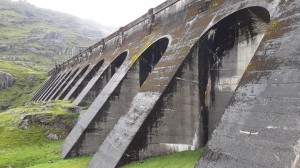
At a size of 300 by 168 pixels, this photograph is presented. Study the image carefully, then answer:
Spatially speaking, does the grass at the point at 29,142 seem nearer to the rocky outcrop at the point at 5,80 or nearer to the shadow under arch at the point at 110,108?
the shadow under arch at the point at 110,108

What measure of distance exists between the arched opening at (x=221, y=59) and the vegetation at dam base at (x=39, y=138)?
231 centimetres

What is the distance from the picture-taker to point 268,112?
7.43 meters

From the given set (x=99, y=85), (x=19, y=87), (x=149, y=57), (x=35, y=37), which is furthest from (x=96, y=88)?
(x=35, y=37)

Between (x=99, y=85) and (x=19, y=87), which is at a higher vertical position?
(x=19, y=87)

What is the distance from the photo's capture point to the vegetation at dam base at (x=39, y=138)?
17.4 metres

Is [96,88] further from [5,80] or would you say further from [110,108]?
[5,80]

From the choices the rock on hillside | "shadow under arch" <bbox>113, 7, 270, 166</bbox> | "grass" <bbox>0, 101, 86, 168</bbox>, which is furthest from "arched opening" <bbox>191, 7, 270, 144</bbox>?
the rock on hillside

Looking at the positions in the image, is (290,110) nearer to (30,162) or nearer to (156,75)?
(156,75)

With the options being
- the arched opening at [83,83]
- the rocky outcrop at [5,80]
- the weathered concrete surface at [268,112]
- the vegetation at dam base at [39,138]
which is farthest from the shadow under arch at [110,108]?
the rocky outcrop at [5,80]

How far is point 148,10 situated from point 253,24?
11.5 m

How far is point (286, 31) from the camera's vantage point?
28.3 ft

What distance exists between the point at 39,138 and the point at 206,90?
12.8 metres

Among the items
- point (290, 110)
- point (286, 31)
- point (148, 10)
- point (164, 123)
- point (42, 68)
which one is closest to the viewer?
point (290, 110)

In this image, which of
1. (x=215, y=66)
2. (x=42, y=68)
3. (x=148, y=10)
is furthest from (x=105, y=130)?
(x=42, y=68)
